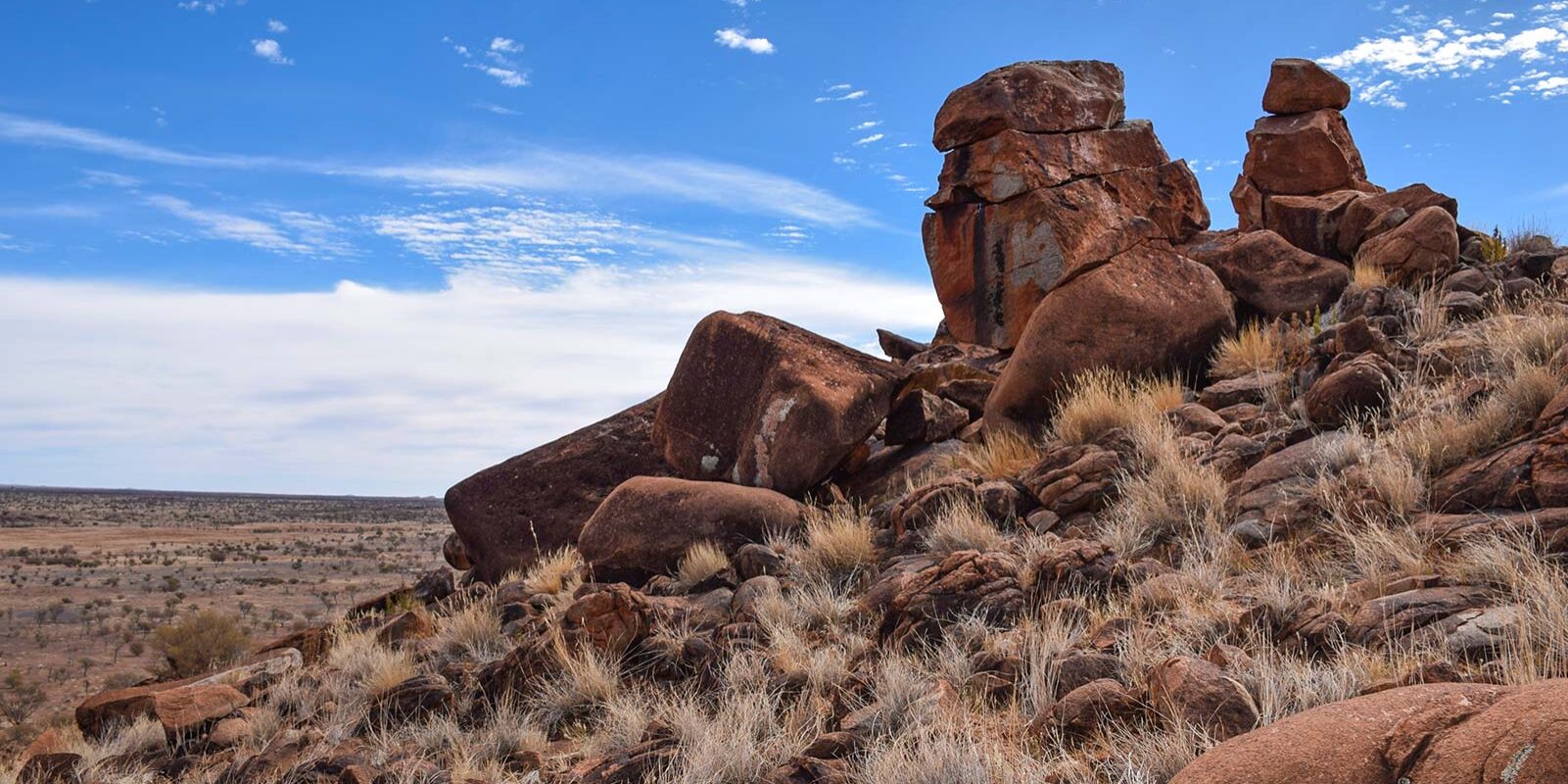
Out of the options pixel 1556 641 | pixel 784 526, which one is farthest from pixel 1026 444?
pixel 1556 641

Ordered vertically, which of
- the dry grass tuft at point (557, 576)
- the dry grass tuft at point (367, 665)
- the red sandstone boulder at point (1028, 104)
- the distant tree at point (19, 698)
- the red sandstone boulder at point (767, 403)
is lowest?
the distant tree at point (19, 698)

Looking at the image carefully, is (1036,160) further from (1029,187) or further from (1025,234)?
(1025,234)

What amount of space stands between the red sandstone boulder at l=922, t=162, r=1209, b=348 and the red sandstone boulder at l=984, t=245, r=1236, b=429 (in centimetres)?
410

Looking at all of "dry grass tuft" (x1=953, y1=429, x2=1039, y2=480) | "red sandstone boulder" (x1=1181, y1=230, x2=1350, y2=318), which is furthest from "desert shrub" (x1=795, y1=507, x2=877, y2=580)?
"red sandstone boulder" (x1=1181, y1=230, x2=1350, y2=318)

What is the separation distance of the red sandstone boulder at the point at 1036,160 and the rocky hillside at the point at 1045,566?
2.31 feet

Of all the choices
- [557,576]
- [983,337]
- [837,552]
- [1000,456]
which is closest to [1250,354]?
[1000,456]

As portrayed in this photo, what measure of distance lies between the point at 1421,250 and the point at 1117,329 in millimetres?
3734

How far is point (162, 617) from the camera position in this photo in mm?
27625

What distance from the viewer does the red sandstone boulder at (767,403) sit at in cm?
1082

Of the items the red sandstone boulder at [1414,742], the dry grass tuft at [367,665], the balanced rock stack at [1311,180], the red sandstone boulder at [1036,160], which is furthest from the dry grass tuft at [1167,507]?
the red sandstone boulder at [1036,160]

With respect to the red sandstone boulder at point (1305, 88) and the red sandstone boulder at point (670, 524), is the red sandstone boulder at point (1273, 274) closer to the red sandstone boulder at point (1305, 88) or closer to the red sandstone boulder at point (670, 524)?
the red sandstone boulder at point (670, 524)

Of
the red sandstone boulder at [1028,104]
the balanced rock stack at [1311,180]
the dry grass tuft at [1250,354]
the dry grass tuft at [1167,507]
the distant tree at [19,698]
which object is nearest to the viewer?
the dry grass tuft at [1167,507]

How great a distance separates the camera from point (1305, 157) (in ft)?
56.1

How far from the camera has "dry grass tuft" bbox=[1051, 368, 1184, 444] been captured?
927 centimetres
